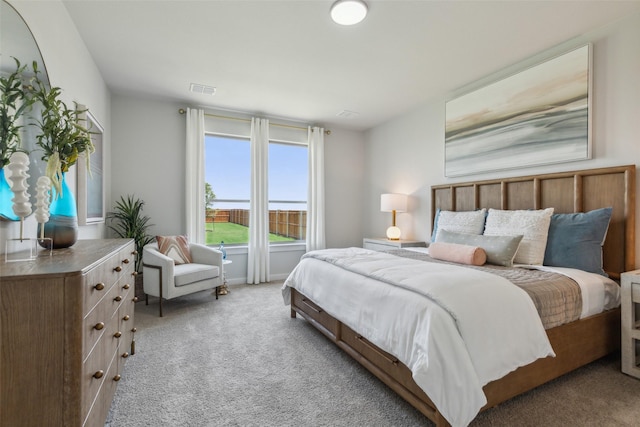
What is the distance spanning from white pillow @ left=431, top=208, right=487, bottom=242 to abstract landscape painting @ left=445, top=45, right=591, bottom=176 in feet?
1.95

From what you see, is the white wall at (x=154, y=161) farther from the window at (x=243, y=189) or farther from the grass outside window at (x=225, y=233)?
the window at (x=243, y=189)

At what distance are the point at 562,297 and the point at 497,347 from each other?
0.79 metres

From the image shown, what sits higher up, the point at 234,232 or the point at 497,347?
the point at 234,232

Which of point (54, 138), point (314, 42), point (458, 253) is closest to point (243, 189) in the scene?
point (314, 42)

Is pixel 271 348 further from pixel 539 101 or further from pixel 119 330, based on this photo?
pixel 539 101

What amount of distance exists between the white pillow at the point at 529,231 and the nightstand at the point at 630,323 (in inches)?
21.1

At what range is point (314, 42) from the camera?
107 inches

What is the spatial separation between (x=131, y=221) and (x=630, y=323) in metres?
4.96

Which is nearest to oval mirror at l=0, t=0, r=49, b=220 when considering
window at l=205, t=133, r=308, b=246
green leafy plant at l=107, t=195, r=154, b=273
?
green leafy plant at l=107, t=195, r=154, b=273

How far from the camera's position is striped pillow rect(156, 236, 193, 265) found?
12.2 feet

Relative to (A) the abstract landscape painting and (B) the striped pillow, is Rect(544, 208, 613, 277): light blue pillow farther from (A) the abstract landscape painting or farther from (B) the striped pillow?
(B) the striped pillow

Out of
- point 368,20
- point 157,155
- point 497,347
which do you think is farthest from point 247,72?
point 497,347

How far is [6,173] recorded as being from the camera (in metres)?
1.28

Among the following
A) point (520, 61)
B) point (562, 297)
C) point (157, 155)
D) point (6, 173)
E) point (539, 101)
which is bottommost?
point (562, 297)
